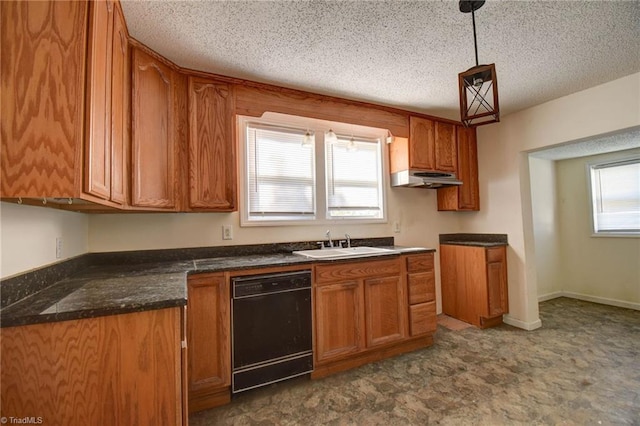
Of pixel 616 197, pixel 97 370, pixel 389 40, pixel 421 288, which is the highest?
pixel 389 40

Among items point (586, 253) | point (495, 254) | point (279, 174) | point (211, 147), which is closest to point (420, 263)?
point (495, 254)

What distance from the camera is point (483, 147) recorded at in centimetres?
358

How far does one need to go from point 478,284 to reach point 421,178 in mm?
1371

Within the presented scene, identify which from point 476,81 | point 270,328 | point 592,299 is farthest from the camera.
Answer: point 592,299

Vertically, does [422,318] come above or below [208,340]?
below

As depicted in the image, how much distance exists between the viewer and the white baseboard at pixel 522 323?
311 cm

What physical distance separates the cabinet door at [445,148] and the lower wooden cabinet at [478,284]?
0.99 metres

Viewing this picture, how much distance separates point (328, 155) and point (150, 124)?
5.55 feet

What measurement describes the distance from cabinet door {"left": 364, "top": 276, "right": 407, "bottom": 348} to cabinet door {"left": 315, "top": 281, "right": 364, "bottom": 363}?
0.08 m

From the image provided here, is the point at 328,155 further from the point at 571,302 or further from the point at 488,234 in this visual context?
the point at 571,302

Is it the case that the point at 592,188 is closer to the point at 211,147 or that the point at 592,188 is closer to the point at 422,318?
the point at 422,318

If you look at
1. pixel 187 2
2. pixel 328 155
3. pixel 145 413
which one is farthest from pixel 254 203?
pixel 145 413

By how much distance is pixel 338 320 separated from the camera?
7.52 feet

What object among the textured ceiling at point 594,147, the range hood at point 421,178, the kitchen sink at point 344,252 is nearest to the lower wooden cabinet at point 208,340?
the kitchen sink at point 344,252
